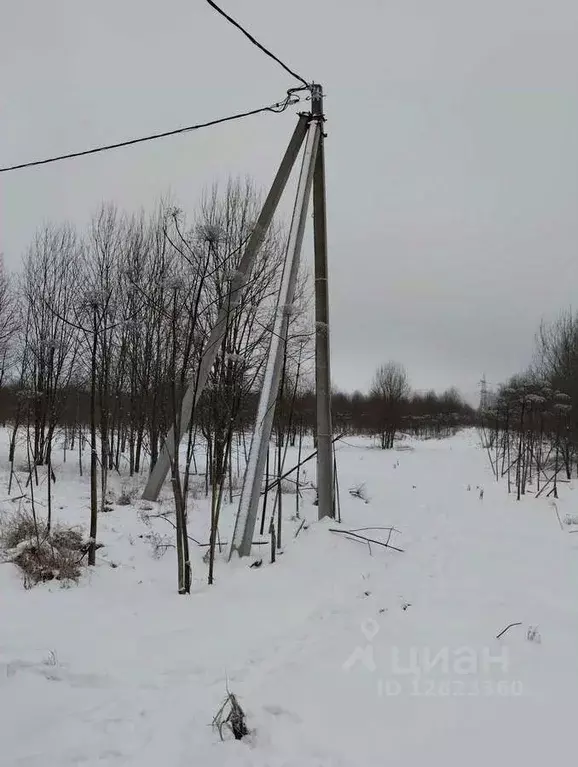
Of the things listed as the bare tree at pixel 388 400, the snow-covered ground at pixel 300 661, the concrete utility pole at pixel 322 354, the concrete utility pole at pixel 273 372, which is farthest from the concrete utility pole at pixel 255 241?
the bare tree at pixel 388 400

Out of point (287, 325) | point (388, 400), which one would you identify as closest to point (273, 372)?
point (287, 325)

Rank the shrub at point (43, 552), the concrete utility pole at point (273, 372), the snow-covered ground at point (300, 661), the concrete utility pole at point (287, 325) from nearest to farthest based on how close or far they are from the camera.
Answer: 1. the snow-covered ground at point (300, 661)
2. the shrub at point (43, 552)
3. the concrete utility pole at point (273, 372)
4. the concrete utility pole at point (287, 325)

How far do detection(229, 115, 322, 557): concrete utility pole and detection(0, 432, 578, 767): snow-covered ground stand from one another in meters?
0.45

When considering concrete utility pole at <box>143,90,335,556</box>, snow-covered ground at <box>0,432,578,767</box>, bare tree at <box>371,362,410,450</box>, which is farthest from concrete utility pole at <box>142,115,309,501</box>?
bare tree at <box>371,362,410,450</box>

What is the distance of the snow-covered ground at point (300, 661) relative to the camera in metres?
1.97

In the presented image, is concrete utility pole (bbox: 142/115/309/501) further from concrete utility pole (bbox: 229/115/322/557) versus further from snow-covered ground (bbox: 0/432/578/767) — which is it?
snow-covered ground (bbox: 0/432/578/767)

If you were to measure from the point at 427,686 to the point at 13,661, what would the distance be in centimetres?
217

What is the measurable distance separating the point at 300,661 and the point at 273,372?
3024 millimetres

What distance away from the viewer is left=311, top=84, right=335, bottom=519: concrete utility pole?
6262 millimetres

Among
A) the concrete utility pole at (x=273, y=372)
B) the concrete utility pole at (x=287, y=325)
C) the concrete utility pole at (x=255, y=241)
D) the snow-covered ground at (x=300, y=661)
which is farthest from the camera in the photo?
the concrete utility pole at (x=255, y=241)

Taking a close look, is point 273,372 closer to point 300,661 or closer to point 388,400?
point 300,661

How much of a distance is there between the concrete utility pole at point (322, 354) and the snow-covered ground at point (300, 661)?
1.26 metres

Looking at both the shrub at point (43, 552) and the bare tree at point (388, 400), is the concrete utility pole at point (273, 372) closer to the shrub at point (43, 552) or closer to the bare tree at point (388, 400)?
the shrub at point (43, 552)

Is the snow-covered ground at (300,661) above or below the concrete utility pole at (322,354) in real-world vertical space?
below
